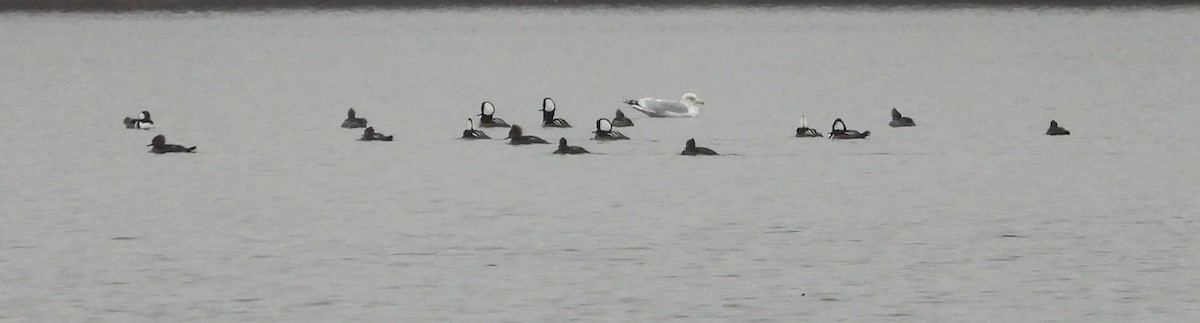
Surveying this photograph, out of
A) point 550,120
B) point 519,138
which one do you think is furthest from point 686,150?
point 550,120

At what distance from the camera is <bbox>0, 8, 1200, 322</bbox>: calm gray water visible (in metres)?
15.1

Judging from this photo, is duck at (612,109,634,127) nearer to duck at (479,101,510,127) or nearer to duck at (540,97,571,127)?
duck at (540,97,571,127)

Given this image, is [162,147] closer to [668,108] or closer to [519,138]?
[519,138]

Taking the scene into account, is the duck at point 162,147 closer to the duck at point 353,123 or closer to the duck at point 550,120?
the duck at point 353,123

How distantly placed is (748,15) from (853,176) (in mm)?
148017

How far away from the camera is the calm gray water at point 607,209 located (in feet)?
49.7

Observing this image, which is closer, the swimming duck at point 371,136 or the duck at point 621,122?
the swimming duck at point 371,136

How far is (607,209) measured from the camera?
20688mm

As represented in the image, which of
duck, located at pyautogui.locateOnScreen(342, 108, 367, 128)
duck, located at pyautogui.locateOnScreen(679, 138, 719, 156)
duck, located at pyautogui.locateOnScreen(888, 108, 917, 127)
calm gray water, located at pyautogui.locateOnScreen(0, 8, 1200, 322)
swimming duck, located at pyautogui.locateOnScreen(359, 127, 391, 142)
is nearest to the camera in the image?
calm gray water, located at pyautogui.locateOnScreen(0, 8, 1200, 322)

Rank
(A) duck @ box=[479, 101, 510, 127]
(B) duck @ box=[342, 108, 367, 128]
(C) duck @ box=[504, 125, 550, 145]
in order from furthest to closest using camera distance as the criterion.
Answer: (B) duck @ box=[342, 108, 367, 128] < (A) duck @ box=[479, 101, 510, 127] < (C) duck @ box=[504, 125, 550, 145]

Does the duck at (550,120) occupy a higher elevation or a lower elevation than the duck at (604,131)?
lower

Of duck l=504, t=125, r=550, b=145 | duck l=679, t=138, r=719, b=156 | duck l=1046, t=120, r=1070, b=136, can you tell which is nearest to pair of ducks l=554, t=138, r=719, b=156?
duck l=679, t=138, r=719, b=156

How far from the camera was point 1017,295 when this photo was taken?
15.2m

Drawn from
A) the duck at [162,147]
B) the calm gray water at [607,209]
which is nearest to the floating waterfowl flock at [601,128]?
the duck at [162,147]
